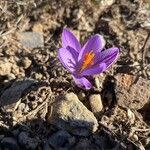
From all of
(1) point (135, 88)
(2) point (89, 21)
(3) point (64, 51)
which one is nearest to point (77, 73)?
(3) point (64, 51)

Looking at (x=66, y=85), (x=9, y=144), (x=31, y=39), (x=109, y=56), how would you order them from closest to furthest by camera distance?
(x=9, y=144)
(x=109, y=56)
(x=66, y=85)
(x=31, y=39)

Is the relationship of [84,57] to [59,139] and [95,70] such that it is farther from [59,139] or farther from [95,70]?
[59,139]

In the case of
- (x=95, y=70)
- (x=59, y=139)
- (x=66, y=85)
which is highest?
(x=95, y=70)

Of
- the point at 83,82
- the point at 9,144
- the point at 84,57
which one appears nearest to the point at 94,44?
the point at 84,57

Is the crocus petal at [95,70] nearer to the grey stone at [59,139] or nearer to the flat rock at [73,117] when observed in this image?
the flat rock at [73,117]

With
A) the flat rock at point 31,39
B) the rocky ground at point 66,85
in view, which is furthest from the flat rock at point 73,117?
the flat rock at point 31,39

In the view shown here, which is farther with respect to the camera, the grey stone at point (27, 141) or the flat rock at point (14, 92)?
the flat rock at point (14, 92)

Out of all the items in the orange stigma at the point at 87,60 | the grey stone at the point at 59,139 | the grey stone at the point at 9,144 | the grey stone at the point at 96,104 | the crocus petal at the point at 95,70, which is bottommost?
the grey stone at the point at 59,139
